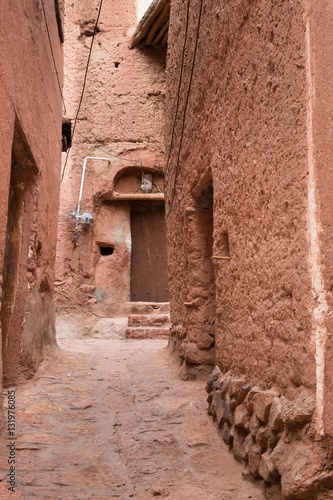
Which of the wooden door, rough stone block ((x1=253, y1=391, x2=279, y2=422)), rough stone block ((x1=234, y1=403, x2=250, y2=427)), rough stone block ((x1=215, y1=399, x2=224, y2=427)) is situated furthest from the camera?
the wooden door

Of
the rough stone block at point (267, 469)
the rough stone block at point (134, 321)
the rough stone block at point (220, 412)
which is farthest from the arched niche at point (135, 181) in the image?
the rough stone block at point (267, 469)

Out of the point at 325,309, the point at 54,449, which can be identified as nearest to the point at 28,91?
the point at 54,449

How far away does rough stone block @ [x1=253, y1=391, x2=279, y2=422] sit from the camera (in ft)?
Result: 7.32

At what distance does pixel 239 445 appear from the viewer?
99.0 inches

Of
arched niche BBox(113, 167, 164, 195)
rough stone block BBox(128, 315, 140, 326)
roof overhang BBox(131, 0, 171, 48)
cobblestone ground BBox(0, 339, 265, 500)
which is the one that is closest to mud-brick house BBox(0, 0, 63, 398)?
cobblestone ground BBox(0, 339, 265, 500)

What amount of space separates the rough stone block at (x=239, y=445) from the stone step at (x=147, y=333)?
5867 millimetres

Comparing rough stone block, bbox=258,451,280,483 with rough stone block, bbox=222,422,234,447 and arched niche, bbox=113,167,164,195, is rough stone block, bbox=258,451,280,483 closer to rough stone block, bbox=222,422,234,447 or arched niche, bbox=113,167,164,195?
rough stone block, bbox=222,422,234,447

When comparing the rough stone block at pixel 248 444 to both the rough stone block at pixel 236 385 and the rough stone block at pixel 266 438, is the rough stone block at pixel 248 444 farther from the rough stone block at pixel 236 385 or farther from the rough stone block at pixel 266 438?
the rough stone block at pixel 236 385

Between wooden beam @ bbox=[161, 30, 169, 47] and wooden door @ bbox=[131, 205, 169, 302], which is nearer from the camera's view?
wooden door @ bbox=[131, 205, 169, 302]

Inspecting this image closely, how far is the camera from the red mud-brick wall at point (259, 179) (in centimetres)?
210

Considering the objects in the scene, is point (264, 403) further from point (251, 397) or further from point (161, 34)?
point (161, 34)

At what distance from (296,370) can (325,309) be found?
0.35m

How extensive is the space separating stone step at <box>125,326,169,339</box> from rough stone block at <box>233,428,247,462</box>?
5867mm

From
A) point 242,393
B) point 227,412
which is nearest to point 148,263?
point 227,412
